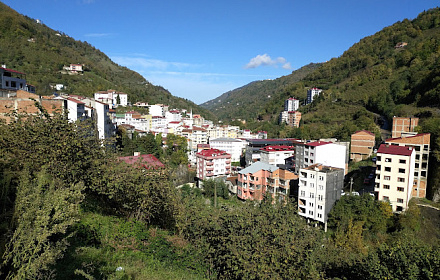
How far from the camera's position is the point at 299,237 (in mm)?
6141

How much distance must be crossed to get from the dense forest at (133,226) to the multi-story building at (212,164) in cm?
2104

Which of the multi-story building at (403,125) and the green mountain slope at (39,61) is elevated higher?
the green mountain slope at (39,61)

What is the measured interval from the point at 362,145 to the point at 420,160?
9362mm

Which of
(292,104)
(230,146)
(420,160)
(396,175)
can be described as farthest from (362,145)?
(292,104)

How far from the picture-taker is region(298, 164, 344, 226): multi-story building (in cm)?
1767

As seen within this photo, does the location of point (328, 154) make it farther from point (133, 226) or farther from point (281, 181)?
point (133, 226)

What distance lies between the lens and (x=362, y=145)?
91.0 feet

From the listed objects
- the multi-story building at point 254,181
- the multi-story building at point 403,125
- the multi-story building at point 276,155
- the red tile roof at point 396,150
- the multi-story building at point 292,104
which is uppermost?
the multi-story building at point 292,104

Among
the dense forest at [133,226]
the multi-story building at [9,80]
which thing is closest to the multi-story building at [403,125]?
the dense forest at [133,226]

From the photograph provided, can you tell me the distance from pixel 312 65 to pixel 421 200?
130945mm

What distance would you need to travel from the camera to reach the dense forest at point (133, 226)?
3828 millimetres

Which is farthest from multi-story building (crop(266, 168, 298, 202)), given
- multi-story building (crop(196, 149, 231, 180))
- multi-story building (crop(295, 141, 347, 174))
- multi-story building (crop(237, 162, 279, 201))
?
multi-story building (crop(196, 149, 231, 180))

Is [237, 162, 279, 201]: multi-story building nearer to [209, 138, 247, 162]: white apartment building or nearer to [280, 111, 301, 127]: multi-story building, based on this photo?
[209, 138, 247, 162]: white apartment building

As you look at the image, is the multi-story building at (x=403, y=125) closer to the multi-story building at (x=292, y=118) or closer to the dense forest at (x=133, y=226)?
the dense forest at (x=133, y=226)
